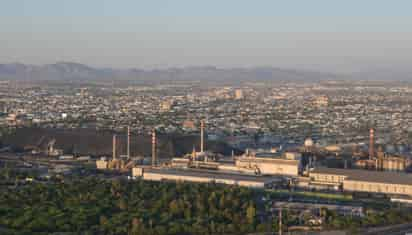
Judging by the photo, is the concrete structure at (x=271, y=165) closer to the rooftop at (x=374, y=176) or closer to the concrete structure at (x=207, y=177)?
the rooftop at (x=374, y=176)

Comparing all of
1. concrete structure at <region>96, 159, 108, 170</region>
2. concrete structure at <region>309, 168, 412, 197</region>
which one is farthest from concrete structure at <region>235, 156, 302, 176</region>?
concrete structure at <region>96, 159, 108, 170</region>

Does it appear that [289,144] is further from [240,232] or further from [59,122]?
[240,232]

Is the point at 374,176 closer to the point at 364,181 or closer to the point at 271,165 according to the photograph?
the point at 364,181

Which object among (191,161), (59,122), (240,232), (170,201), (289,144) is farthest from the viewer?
(59,122)

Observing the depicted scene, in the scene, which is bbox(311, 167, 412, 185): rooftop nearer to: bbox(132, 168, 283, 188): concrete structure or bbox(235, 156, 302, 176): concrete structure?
bbox(235, 156, 302, 176): concrete structure

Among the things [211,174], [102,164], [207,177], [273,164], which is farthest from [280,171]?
[102,164]

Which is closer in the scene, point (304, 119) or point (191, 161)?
point (191, 161)

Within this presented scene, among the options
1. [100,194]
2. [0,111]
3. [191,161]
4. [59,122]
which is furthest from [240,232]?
[0,111]
